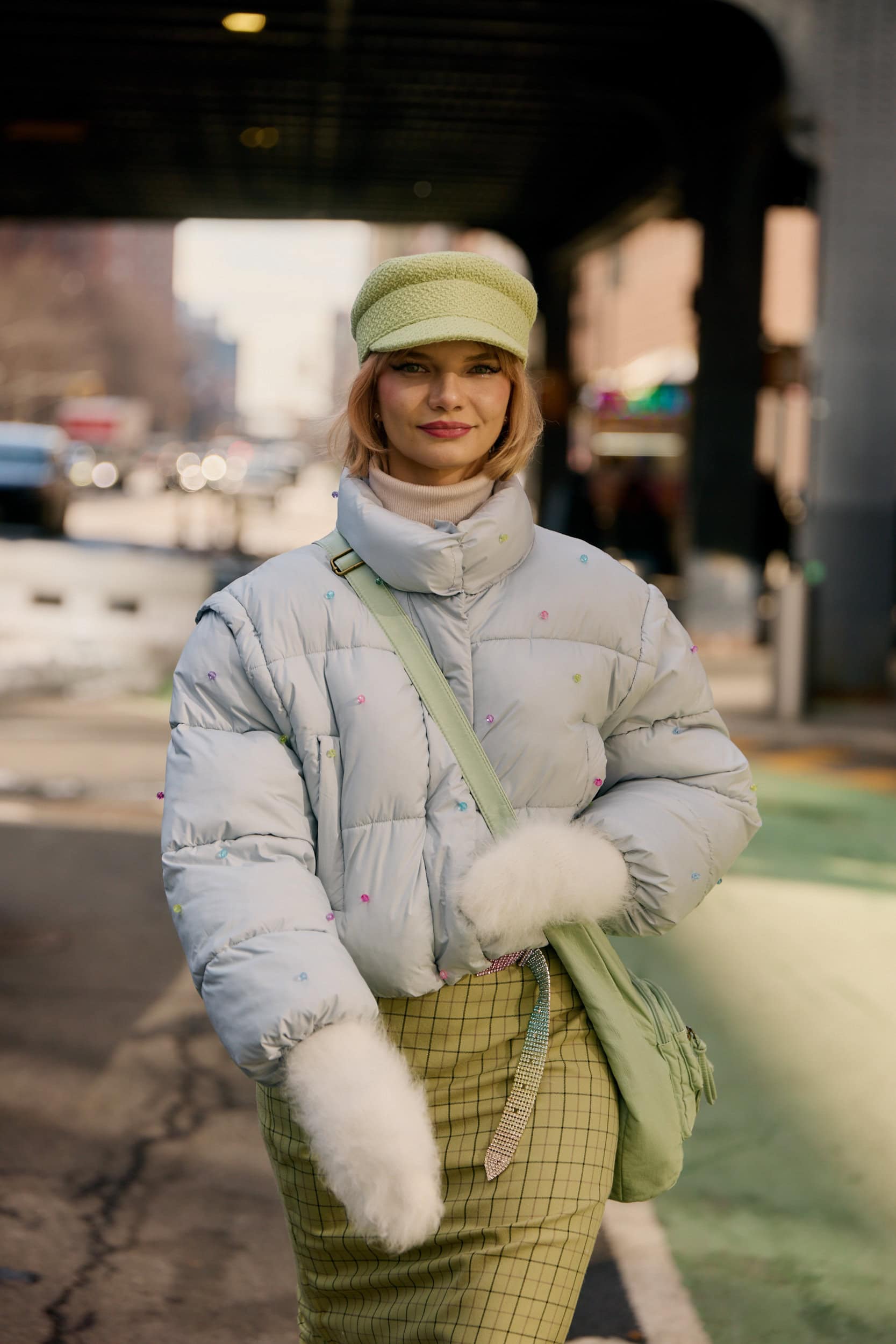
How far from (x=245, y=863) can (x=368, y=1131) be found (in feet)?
1.39

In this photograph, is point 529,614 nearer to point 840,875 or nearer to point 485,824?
point 485,824

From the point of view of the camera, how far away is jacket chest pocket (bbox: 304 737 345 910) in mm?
2234

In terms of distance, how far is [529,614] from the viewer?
238 cm

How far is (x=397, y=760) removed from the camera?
2229 mm

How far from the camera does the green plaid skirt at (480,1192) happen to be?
7.04 feet

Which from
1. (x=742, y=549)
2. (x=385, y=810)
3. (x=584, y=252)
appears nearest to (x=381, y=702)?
(x=385, y=810)

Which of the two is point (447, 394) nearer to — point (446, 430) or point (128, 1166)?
point (446, 430)

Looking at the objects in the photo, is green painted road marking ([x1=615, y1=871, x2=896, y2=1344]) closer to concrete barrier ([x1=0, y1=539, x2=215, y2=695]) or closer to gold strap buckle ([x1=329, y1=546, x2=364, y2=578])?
gold strap buckle ([x1=329, y1=546, x2=364, y2=578])

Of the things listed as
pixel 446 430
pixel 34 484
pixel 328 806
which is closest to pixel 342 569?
pixel 446 430

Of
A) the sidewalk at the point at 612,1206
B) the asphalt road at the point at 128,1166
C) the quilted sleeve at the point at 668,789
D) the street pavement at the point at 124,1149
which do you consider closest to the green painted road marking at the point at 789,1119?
the sidewalk at the point at 612,1206

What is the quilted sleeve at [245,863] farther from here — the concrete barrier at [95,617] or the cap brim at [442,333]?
the concrete barrier at [95,617]

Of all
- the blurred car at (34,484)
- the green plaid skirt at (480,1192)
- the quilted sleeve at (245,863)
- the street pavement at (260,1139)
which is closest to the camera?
the quilted sleeve at (245,863)

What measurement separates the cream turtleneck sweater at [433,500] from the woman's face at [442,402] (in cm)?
4

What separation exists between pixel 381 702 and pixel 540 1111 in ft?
2.06
